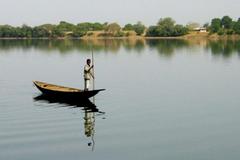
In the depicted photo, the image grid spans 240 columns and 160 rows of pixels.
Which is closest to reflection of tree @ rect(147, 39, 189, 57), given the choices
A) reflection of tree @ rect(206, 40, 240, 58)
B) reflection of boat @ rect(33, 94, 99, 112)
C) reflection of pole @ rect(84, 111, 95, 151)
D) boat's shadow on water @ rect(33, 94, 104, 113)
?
reflection of tree @ rect(206, 40, 240, 58)

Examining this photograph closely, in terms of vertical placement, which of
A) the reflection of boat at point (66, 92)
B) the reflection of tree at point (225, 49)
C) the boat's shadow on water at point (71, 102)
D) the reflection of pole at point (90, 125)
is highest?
the reflection of tree at point (225, 49)

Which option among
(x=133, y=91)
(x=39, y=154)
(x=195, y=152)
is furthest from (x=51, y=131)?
(x=133, y=91)

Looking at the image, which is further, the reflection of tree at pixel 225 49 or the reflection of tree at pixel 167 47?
the reflection of tree at pixel 167 47

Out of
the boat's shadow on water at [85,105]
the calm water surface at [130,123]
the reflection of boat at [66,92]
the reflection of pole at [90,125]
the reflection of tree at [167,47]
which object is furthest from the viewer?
the reflection of tree at [167,47]

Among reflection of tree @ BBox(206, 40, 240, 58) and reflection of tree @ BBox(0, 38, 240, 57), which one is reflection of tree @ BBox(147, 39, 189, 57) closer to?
reflection of tree @ BBox(0, 38, 240, 57)

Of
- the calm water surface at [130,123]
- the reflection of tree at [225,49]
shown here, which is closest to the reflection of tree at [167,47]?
the reflection of tree at [225,49]

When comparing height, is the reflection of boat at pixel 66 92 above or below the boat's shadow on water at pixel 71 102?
above

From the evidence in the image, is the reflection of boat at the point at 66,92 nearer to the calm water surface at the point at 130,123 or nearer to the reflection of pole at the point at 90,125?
the calm water surface at the point at 130,123

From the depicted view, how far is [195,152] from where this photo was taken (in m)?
19.6

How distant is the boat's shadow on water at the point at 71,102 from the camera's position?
1204 inches

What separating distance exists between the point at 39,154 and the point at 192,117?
1085 centimetres

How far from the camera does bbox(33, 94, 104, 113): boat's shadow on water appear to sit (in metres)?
30.6

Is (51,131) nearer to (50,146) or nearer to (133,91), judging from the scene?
(50,146)

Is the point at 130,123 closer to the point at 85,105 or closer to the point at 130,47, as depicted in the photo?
the point at 85,105
